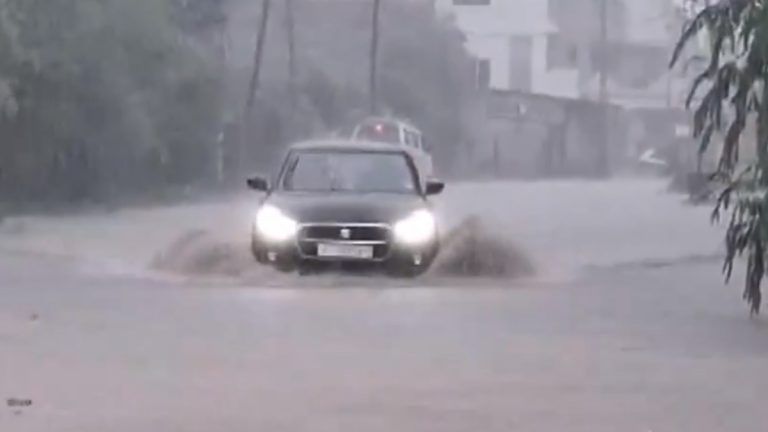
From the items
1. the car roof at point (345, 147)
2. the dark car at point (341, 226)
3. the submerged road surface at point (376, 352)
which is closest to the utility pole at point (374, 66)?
the submerged road surface at point (376, 352)

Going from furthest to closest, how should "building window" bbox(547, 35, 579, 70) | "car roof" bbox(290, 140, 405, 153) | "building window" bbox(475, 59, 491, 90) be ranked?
"building window" bbox(547, 35, 579, 70) → "building window" bbox(475, 59, 491, 90) → "car roof" bbox(290, 140, 405, 153)

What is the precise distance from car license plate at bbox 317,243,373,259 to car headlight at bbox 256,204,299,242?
32 centimetres

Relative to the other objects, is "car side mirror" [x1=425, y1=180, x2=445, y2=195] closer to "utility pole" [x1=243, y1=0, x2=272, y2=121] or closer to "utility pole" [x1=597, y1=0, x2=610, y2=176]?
"utility pole" [x1=243, y1=0, x2=272, y2=121]

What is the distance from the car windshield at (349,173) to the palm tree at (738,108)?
533 centimetres

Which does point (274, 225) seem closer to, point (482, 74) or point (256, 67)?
point (256, 67)

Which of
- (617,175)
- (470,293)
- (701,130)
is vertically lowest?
(617,175)

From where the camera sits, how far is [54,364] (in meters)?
13.4

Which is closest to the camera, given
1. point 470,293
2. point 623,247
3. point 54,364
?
point 54,364

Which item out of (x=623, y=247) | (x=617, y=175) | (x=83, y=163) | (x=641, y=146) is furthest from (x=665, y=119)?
(x=623, y=247)

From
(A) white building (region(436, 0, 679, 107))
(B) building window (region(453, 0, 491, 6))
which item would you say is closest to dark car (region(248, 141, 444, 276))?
(A) white building (region(436, 0, 679, 107))

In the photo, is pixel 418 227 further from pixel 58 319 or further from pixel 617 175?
pixel 617 175

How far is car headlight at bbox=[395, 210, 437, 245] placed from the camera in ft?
67.9

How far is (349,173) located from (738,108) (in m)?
6.03

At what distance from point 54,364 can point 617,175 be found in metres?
70.1
